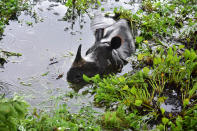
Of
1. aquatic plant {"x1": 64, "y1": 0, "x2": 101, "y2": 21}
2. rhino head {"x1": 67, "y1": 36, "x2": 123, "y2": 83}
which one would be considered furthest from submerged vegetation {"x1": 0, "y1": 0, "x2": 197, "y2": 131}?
aquatic plant {"x1": 64, "y1": 0, "x2": 101, "y2": 21}

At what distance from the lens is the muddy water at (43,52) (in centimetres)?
436

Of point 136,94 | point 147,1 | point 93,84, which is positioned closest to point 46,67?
point 93,84

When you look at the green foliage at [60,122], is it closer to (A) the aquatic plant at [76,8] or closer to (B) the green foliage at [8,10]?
(B) the green foliage at [8,10]

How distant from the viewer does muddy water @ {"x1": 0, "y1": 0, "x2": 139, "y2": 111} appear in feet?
14.3

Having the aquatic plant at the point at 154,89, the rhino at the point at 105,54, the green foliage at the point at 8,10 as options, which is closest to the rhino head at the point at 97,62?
the rhino at the point at 105,54

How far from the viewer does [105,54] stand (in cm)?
505

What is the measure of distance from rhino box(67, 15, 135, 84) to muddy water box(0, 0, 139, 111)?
23 cm

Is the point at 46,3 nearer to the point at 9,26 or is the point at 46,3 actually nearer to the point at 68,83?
the point at 9,26

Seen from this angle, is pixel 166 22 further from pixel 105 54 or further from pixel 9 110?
pixel 9 110

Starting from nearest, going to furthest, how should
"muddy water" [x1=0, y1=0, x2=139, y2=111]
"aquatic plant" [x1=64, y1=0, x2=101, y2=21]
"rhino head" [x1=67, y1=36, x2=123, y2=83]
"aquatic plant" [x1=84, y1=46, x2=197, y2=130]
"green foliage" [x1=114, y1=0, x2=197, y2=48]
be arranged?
"aquatic plant" [x1=84, y1=46, x2=197, y2=130] → "muddy water" [x1=0, y1=0, x2=139, y2=111] → "rhino head" [x1=67, y1=36, x2=123, y2=83] → "green foliage" [x1=114, y1=0, x2=197, y2=48] → "aquatic plant" [x1=64, y1=0, x2=101, y2=21]

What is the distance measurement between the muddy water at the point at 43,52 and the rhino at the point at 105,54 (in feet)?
0.77

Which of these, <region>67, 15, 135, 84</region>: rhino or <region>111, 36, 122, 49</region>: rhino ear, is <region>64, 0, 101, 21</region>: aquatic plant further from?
<region>111, 36, 122, 49</region>: rhino ear

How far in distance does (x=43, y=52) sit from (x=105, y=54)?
1445mm

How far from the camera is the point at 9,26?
21.0 feet
